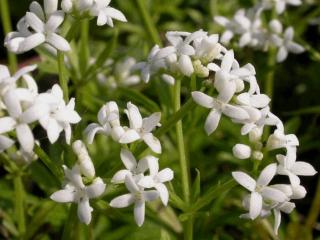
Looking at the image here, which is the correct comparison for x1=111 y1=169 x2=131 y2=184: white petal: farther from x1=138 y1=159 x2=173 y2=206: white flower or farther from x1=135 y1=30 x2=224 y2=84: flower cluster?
x1=135 y1=30 x2=224 y2=84: flower cluster

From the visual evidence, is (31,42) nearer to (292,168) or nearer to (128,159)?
(128,159)

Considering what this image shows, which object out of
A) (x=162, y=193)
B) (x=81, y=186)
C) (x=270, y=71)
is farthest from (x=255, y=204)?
(x=270, y=71)

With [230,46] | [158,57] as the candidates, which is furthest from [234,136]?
[158,57]

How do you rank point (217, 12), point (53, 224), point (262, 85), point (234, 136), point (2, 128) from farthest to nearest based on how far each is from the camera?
point (217, 12), point (262, 85), point (234, 136), point (53, 224), point (2, 128)

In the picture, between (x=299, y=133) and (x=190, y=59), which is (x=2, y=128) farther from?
(x=299, y=133)

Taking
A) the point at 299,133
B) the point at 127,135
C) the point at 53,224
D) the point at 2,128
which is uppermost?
the point at 2,128
